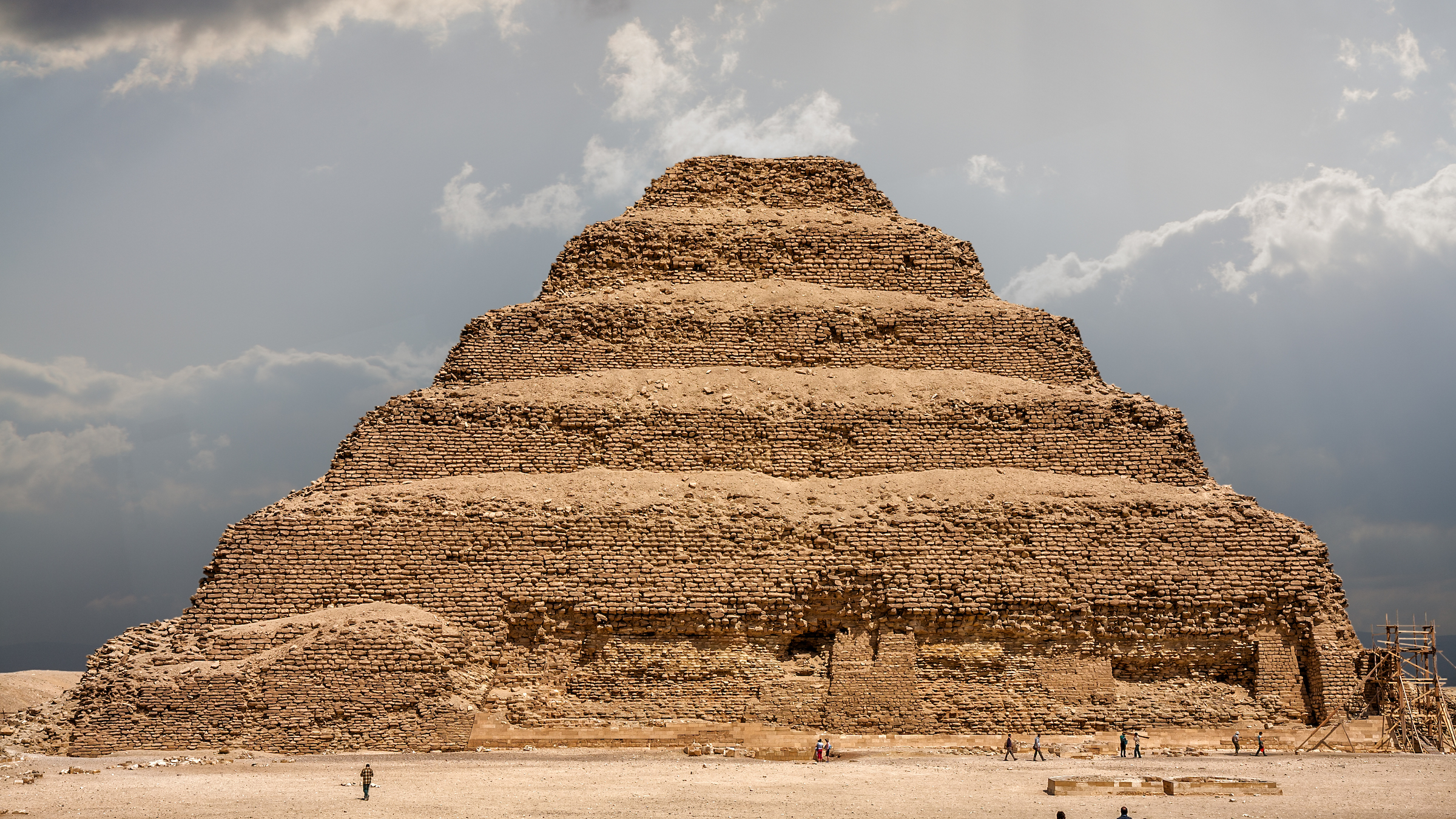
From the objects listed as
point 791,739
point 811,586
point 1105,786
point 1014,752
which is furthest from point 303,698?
point 1105,786

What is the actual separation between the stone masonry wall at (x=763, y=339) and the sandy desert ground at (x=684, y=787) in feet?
26.1

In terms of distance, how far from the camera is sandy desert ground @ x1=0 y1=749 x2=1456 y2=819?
1287 centimetres

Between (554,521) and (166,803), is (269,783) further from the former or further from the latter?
(554,521)

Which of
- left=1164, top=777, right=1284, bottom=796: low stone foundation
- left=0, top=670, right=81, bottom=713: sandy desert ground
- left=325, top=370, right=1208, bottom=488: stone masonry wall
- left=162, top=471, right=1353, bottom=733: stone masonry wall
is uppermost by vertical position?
left=325, top=370, right=1208, bottom=488: stone masonry wall

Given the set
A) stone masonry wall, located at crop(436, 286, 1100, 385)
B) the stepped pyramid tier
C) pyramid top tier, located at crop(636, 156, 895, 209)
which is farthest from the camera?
pyramid top tier, located at crop(636, 156, 895, 209)

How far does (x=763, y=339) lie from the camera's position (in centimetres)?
2281

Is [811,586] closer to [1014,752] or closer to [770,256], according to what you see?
[1014,752]

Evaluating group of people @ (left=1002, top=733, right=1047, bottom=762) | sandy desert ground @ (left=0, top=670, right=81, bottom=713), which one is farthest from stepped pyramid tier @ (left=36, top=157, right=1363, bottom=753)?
sandy desert ground @ (left=0, top=670, right=81, bottom=713)

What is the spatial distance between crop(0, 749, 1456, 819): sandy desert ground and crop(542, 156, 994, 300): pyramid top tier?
10647 mm

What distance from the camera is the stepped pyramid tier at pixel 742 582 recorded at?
17.8 metres

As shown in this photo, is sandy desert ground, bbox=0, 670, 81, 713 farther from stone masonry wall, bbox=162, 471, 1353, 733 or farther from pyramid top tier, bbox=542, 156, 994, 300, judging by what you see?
pyramid top tier, bbox=542, 156, 994, 300

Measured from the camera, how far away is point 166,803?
43.4 ft

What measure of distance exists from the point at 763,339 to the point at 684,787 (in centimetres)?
1054

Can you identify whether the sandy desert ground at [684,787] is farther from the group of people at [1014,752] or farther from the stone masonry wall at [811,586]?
the stone masonry wall at [811,586]
